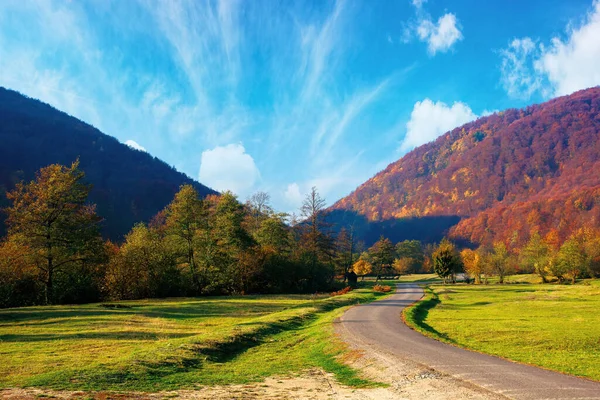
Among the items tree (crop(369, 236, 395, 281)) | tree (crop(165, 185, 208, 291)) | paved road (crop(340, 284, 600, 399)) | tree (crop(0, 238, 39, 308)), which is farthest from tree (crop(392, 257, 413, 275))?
paved road (crop(340, 284, 600, 399))

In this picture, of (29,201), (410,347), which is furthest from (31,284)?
(410,347)

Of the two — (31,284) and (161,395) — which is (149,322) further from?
(31,284)

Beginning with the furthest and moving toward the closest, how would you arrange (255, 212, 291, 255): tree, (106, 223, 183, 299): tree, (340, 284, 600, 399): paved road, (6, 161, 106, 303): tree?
(255, 212, 291, 255): tree → (106, 223, 183, 299): tree → (6, 161, 106, 303): tree → (340, 284, 600, 399): paved road

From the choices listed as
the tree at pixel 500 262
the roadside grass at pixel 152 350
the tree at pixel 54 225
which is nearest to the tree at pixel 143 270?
the tree at pixel 54 225

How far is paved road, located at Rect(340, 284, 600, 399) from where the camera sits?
9375mm

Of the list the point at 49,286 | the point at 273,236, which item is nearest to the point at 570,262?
the point at 273,236

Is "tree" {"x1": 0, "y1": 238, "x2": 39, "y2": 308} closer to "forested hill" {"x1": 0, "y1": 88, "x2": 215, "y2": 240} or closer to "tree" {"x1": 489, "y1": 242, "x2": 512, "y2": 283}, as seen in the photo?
"tree" {"x1": 489, "y1": 242, "x2": 512, "y2": 283}

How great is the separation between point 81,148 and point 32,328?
180 metres

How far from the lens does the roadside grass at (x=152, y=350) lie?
1148 centimetres

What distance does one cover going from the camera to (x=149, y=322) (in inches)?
973

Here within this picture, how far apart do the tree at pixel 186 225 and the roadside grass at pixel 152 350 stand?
22.4 metres

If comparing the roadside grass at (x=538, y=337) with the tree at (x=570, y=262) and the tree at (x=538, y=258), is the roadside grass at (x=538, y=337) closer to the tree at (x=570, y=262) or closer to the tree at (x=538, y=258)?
the tree at (x=570, y=262)

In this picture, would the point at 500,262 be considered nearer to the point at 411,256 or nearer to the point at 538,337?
the point at 411,256

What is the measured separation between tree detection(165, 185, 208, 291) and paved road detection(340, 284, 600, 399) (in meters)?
34.6
